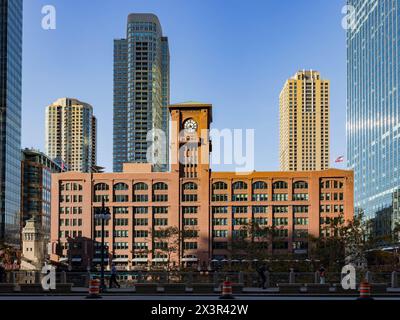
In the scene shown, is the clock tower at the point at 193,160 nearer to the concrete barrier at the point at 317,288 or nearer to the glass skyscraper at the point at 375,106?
the glass skyscraper at the point at 375,106

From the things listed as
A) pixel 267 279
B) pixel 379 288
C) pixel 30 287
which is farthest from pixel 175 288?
pixel 379 288

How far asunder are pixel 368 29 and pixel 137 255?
295 ft

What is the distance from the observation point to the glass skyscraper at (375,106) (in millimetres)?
144000

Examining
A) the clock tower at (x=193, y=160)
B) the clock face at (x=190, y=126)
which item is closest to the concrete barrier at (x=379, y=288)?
the clock tower at (x=193, y=160)

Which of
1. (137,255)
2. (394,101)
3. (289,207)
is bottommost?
(137,255)

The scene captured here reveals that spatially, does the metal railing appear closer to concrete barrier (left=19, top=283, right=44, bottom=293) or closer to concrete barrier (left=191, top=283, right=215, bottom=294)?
concrete barrier (left=191, top=283, right=215, bottom=294)

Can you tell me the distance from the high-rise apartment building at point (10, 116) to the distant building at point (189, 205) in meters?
19.6

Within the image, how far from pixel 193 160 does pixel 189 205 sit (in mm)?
11307

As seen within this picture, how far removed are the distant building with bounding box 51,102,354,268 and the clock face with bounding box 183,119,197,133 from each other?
279 millimetres

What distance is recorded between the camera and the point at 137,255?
467ft
